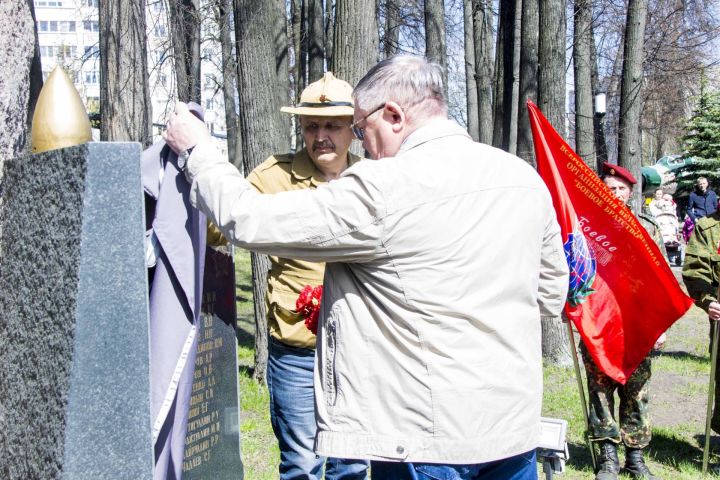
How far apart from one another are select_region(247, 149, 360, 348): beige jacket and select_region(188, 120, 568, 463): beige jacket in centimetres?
108

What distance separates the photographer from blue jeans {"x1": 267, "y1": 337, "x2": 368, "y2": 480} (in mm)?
3434

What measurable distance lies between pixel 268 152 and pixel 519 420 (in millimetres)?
5009

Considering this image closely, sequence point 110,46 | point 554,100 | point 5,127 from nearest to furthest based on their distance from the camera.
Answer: point 5,127, point 110,46, point 554,100

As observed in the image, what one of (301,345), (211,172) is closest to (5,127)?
(211,172)

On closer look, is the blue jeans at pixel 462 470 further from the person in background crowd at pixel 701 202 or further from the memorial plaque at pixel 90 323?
the person in background crowd at pixel 701 202

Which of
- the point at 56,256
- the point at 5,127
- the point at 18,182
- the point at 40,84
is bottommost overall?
the point at 56,256

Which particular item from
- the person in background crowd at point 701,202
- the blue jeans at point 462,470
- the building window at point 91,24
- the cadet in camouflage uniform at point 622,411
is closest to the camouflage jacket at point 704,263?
the cadet in camouflage uniform at point 622,411

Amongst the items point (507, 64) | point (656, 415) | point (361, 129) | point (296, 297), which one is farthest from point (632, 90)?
point (361, 129)

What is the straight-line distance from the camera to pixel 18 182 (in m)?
2.44

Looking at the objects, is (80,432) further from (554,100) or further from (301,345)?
(554,100)

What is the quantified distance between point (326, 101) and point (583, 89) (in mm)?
7474

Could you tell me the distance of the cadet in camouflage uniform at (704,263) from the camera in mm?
5500

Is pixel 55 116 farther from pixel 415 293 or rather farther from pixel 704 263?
pixel 704 263

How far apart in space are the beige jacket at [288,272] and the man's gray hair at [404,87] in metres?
1.16
